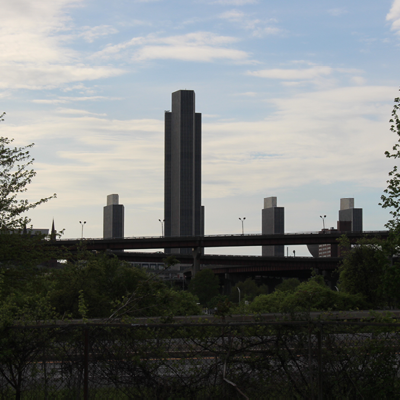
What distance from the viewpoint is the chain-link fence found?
28.9 ft

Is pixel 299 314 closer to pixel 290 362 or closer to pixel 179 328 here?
pixel 290 362

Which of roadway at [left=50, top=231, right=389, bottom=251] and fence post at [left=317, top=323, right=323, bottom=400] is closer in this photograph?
fence post at [left=317, top=323, right=323, bottom=400]

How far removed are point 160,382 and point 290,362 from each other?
2.37 meters

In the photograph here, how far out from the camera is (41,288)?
2378cm

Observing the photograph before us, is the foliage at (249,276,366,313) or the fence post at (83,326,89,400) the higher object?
the fence post at (83,326,89,400)

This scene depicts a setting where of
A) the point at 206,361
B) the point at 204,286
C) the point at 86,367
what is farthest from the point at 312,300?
the point at 204,286

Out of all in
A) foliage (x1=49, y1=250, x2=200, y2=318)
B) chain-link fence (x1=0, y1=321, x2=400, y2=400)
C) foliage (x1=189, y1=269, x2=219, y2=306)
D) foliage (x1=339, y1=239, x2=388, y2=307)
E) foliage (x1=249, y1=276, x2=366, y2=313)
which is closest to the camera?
chain-link fence (x1=0, y1=321, x2=400, y2=400)

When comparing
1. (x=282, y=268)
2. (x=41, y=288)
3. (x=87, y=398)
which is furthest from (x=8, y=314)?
(x=282, y=268)

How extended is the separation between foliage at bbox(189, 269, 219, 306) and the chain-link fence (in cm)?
9362

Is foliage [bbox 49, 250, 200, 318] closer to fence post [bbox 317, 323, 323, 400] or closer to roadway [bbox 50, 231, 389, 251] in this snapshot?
fence post [bbox 317, 323, 323, 400]

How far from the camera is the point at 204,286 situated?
103m

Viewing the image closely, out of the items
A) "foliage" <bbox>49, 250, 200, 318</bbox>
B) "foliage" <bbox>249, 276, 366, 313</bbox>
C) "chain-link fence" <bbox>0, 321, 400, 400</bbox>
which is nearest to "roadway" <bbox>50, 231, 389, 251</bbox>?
"foliage" <bbox>249, 276, 366, 313</bbox>

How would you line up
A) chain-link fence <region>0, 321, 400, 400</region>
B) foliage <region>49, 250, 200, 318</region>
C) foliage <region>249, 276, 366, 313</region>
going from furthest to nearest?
foliage <region>249, 276, 366, 313</region>, foliage <region>49, 250, 200, 318</region>, chain-link fence <region>0, 321, 400, 400</region>

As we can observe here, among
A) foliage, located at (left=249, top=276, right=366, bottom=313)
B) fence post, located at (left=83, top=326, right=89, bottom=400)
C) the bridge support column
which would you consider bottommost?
the bridge support column
